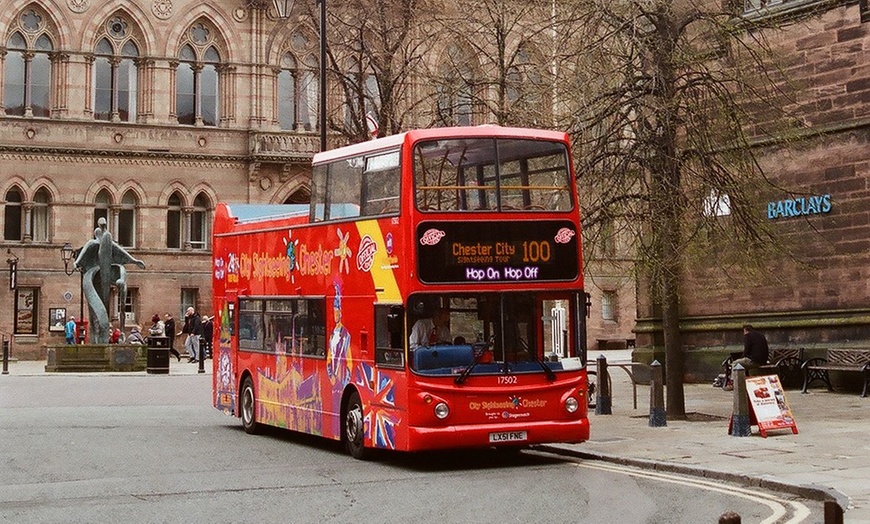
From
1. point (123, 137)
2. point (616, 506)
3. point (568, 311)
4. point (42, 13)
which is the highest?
point (42, 13)

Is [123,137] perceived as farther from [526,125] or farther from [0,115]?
[526,125]

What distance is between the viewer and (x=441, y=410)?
1546cm

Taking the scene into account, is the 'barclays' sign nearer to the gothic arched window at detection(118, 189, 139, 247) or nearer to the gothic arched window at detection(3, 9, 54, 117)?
the gothic arched window at detection(118, 189, 139, 247)

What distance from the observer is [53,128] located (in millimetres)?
53281

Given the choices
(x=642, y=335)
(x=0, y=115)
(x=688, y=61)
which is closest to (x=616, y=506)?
(x=688, y=61)

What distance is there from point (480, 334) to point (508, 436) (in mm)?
1165

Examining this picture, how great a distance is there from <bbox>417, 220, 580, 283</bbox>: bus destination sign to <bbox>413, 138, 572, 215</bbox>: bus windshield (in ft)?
0.76

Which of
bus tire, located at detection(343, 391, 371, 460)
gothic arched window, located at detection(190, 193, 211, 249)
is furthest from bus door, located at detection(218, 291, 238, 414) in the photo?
gothic arched window, located at detection(190, 193, 211, 249)

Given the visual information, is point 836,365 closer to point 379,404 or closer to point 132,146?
point 379,404

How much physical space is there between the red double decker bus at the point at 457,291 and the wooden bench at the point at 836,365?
933 cm

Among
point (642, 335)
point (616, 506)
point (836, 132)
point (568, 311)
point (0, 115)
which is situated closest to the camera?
point (616, 506)

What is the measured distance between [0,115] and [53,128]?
1.94 meters

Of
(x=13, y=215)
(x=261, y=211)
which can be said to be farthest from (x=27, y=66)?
(x=261, y=211)

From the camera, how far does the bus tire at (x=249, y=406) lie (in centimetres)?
2071
